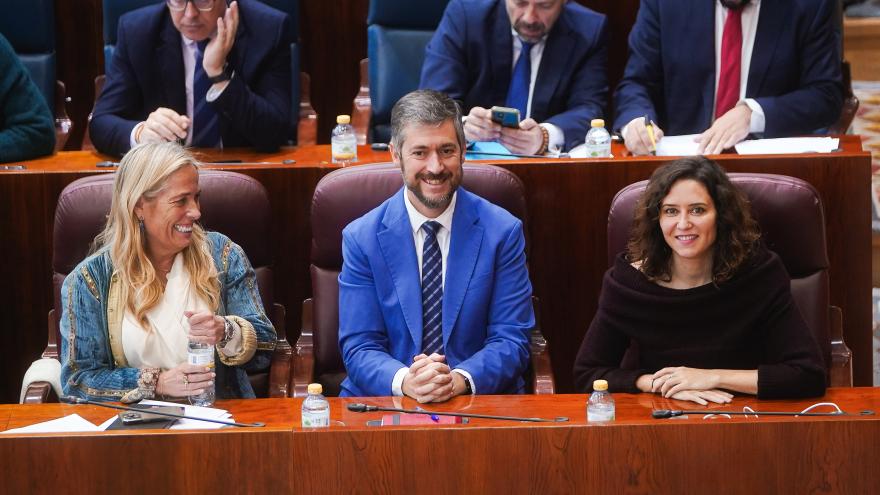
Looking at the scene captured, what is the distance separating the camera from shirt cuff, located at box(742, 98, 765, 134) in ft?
11.4

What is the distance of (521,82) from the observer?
3.81 metres

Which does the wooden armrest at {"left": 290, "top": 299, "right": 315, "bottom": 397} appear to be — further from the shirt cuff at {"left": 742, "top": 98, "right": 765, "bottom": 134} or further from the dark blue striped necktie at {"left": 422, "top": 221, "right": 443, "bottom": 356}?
the shirt cuff at {"left": 742, "top": 98, "right": 765, "bottom": 134}

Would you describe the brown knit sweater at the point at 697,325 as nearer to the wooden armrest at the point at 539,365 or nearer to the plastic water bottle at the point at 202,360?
the wooden armrest at the point at 539,365

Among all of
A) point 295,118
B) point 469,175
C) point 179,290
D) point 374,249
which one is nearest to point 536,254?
point 469,175

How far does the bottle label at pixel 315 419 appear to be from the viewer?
2199 mm

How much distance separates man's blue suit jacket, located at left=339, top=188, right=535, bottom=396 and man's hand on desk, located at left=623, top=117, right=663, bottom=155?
720mm

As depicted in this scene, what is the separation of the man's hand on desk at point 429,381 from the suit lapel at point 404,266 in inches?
8.4

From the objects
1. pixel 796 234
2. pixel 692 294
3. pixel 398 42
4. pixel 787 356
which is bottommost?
pixel 787 356

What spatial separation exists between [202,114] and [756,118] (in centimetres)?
151

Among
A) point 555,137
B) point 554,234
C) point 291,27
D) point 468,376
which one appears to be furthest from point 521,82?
point 468,376

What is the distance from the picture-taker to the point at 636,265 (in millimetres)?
2705

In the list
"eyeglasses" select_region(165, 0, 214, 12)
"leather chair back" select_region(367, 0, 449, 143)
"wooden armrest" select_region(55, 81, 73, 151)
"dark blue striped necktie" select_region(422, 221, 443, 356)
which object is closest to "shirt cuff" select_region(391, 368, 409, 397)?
"dark blue striped necktie" select_region(422, 221, 443, 356)

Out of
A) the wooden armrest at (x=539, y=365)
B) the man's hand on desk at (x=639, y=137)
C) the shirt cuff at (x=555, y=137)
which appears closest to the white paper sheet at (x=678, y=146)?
the man's hand on desk at (x=639, y=137)

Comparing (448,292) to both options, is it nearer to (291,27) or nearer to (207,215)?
(207,215)
